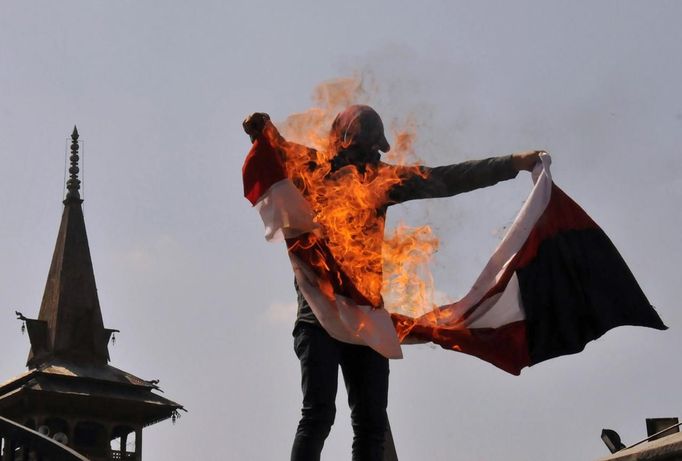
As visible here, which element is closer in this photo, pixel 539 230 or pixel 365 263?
pixel 365 263

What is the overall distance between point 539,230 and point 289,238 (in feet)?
6.10

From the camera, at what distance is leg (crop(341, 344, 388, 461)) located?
7.16m

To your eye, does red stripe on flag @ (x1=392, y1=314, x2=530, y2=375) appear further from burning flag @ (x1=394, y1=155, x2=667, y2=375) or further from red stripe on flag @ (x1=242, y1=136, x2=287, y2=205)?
red stripe on flag @ (x1=242, y1=136, x2=287, y2=205)

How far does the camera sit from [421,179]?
7730 millimetres

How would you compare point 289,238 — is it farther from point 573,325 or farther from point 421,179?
point 573,325

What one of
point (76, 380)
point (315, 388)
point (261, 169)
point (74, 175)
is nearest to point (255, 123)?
point (261, 169)

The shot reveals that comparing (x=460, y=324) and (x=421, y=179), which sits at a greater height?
(x=421, y=179)

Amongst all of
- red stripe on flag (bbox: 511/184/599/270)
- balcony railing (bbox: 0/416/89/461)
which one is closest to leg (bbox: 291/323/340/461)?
balcony railing (bbox: 0/416/89/461)

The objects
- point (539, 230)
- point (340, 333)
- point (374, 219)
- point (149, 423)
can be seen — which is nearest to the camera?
point (340, 333)

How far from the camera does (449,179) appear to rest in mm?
7715

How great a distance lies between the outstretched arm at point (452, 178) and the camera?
7.68 metres

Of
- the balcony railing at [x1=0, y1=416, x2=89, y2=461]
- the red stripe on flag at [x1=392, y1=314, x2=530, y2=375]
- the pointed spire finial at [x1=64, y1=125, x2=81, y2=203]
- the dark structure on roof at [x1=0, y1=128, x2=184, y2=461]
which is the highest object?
the pointed spire finial at [x1=64, y1=125, x2=81, y2=203]

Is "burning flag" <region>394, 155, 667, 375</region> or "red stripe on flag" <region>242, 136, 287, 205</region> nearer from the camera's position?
"red stripe on flag" <region>242, 136, 287, 205</region>

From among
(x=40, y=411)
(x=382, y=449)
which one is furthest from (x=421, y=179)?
(x=40, y=411)
